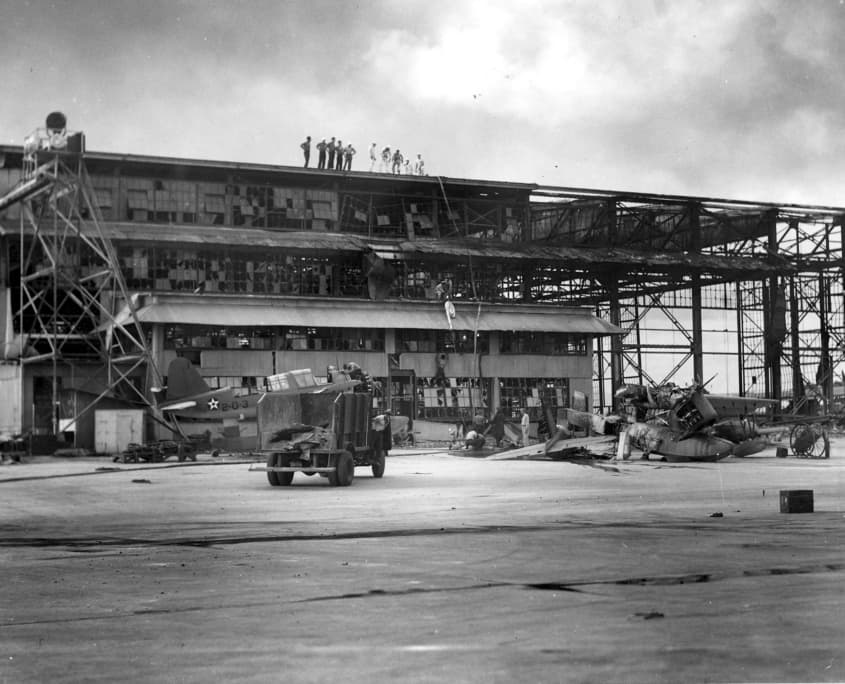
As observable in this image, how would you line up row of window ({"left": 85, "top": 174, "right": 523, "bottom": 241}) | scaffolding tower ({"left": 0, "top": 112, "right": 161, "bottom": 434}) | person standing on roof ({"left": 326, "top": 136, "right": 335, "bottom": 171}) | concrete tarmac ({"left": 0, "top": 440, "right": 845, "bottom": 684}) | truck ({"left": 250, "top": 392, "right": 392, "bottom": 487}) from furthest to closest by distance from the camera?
person standing on roof ({"left": 326, "top": 136, "right": 335, "bottom": 171}) < row of window ({"left": 85, "top": 174, "right": 523, "bottom": 241}) < scaffolding tower ({"left": 0, "top": 112, "right": 161, "bottom": 434}) < truck ({"left": 250, "top": 392, "right": 392, "bottom": 487}) < concrete tarmac ({"left": 0, "top": 440, "right": 845, "bottom": 684})

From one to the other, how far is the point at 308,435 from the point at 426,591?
54.6 ft

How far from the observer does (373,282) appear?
5800 centimetres

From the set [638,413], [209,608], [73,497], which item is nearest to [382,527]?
[209,608]

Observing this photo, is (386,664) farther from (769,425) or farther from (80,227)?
(80,227)

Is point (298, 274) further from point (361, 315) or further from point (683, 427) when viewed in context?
point (683, 427)

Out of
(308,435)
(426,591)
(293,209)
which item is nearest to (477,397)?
(293,209)

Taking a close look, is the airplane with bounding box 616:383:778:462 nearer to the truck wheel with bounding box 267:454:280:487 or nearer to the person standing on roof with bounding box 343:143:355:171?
the truck wheel with bounding box 267:454:280:487

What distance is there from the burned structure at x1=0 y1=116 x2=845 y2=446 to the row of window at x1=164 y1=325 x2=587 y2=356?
0.11 m

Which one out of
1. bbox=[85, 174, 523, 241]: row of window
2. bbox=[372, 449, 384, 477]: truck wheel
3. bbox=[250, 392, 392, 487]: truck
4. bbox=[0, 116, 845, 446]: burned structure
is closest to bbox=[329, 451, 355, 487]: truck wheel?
bbox=[250, 392, 392, 487]: truck

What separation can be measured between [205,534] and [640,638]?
887 cm

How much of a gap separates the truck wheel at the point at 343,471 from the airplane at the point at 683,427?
14.0m

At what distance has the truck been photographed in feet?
83.7

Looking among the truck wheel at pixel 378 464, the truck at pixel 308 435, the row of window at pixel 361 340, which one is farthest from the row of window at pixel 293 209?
the truck at pixel 308 435

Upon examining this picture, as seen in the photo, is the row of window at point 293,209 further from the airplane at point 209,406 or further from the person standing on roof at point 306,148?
the airplane at point 209,406
